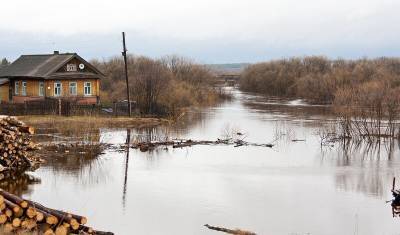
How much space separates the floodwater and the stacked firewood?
699mm

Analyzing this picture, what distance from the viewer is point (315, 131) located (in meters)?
29.6

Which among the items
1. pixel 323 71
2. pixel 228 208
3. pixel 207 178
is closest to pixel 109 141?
pixel 207 178

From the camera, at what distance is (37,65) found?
39156 mm

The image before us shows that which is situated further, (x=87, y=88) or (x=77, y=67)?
(x=87, y=88)

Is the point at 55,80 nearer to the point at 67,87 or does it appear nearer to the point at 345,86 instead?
the point at 67,87

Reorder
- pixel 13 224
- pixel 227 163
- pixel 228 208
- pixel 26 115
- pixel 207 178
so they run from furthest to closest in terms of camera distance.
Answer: pixel 26 115, pixel 227 163, pixel 207 178, pixel 228 208, pixel 13 224

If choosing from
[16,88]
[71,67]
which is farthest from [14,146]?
[16,88]

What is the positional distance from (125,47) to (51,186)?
21278 mm

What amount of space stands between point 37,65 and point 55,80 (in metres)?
2.51

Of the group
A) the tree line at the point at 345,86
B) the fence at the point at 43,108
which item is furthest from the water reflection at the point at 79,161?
the tree line at the point at 345,86

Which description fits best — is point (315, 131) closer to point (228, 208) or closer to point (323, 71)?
point (228, 208)

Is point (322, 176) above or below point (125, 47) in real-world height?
below

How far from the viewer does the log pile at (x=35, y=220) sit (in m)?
9.25

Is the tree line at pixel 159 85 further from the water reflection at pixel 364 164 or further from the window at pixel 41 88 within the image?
the water reflection at pixel 364 164
